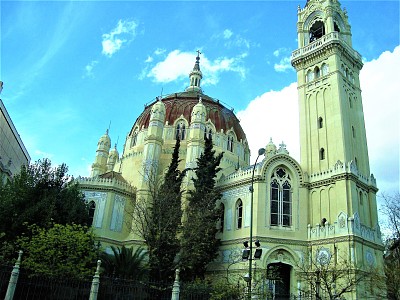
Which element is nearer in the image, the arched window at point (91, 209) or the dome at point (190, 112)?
the arched window at point (91, 209)

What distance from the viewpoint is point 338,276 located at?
27094mm

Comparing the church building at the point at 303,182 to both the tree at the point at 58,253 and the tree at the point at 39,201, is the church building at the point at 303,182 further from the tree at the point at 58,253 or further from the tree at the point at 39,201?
the tree at the point at 58,253

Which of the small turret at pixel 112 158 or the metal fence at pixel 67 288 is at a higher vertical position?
the small turret at pixel 112 158

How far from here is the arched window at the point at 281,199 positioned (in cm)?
3290

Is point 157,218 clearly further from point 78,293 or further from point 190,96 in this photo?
point 190,96

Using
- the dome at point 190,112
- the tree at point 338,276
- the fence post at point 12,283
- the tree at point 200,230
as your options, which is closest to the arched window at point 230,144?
the dome at point 190,112

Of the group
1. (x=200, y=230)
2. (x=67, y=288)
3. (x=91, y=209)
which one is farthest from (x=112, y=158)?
(x=67, y=288)

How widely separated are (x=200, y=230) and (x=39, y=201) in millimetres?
11932

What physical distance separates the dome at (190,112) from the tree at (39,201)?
18114mm

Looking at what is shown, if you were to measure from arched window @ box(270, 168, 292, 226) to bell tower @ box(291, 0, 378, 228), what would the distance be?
2.03m

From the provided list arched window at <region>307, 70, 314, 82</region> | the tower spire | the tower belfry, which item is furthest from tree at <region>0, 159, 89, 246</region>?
the tower spire

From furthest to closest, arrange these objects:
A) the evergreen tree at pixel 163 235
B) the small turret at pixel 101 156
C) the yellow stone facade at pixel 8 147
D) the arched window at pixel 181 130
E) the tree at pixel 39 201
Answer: the small turret at pixel 101 156 → the arched window at pixel 181 130 → the yellow stone facade at pixel 8 147 → the evergreen tree at pixel 163 235 → the tree at pixel 39 201

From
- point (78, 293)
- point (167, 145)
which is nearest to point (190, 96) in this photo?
point (167, 145)

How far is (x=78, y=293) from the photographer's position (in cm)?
1981
